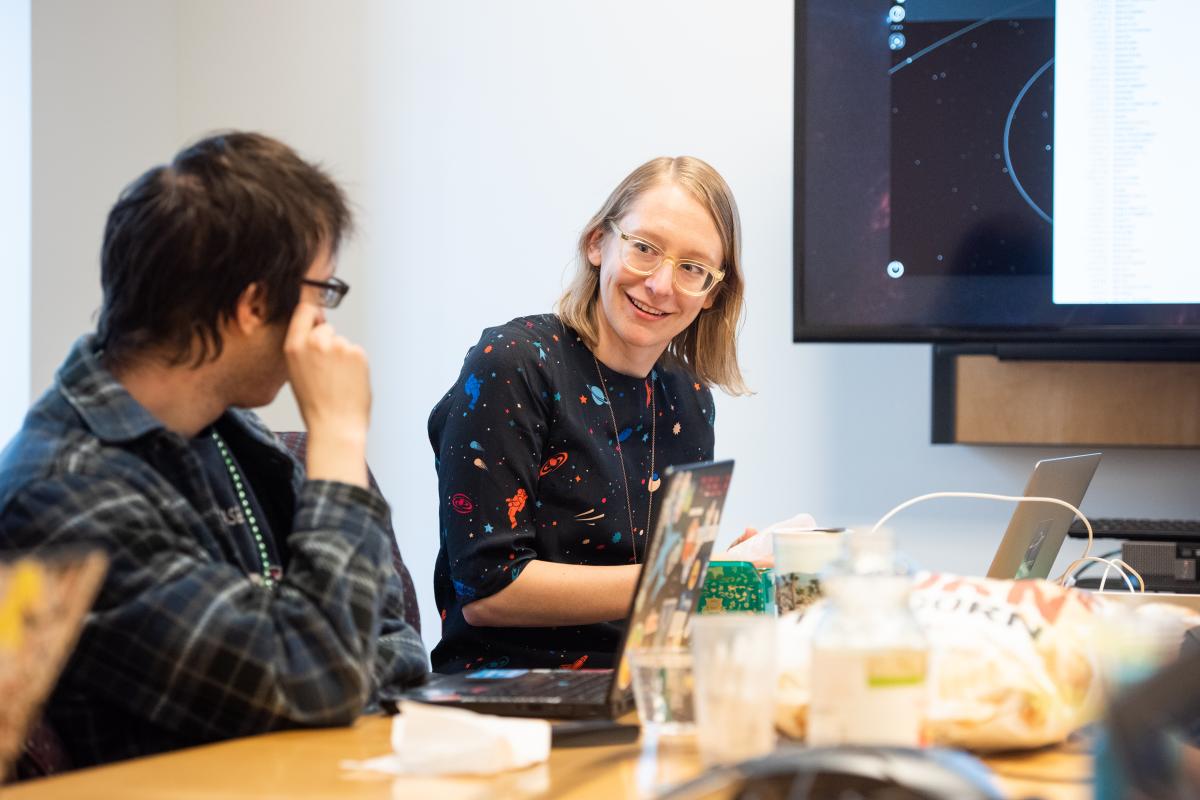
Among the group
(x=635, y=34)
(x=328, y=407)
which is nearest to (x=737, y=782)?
(x=328, y=407)

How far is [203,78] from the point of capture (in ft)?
10.0

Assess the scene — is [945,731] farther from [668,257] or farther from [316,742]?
[668,257]

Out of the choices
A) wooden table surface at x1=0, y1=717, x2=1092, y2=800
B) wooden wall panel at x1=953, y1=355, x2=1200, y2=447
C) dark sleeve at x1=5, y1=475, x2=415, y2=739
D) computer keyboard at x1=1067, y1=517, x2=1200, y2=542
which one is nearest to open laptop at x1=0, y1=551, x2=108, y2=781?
wooden table surface at x1=0, y1=717, x2=1092, y2=800

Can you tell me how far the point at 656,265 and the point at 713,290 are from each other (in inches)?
7.1

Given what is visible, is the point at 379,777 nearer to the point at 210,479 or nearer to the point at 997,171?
the point at 210,479

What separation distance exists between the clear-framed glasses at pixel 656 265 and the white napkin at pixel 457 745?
Result: 1.09m

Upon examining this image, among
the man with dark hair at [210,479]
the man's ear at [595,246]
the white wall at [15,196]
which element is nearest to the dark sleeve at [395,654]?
the man with dark hair at [210,479]

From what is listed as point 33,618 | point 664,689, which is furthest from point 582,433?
point 33,618

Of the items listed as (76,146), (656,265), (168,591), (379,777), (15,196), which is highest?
(76,146)

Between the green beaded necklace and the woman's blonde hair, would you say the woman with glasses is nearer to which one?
the woman's blonde hair

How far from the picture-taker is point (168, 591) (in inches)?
42.4

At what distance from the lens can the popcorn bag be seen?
0.97 metres

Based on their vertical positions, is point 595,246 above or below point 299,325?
above

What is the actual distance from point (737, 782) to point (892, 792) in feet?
0.32
